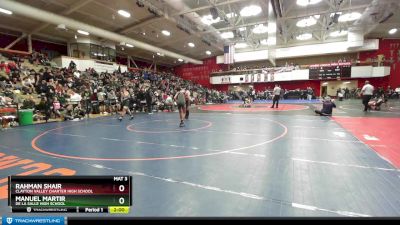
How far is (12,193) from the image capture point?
1424 mm

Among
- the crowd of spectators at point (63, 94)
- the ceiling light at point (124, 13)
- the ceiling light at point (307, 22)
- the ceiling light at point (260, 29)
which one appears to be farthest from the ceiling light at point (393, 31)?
the ceiling light at point (124, 13)

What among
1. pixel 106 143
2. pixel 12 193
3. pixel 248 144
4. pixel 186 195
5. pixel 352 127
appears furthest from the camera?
pixel 352 127

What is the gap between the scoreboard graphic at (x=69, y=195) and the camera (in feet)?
4.66

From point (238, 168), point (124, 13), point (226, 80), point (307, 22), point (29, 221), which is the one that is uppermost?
point (307, 22)

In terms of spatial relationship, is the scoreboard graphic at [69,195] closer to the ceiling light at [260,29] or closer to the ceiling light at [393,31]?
the ceiling light at [260,29]

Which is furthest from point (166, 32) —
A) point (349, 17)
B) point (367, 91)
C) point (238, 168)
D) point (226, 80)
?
point (238, 168)

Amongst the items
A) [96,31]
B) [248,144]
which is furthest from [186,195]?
[96,31]

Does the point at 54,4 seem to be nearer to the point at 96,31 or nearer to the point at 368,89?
the point at 96,31

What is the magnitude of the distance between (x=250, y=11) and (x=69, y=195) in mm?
19130

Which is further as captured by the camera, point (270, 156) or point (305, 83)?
point (305, 83)

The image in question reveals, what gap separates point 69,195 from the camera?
4.71 feet

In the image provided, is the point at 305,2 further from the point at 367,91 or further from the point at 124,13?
the point at 124,13

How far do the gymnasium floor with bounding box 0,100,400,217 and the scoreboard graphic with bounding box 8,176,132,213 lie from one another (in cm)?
99

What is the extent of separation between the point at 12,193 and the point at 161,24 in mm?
19761
